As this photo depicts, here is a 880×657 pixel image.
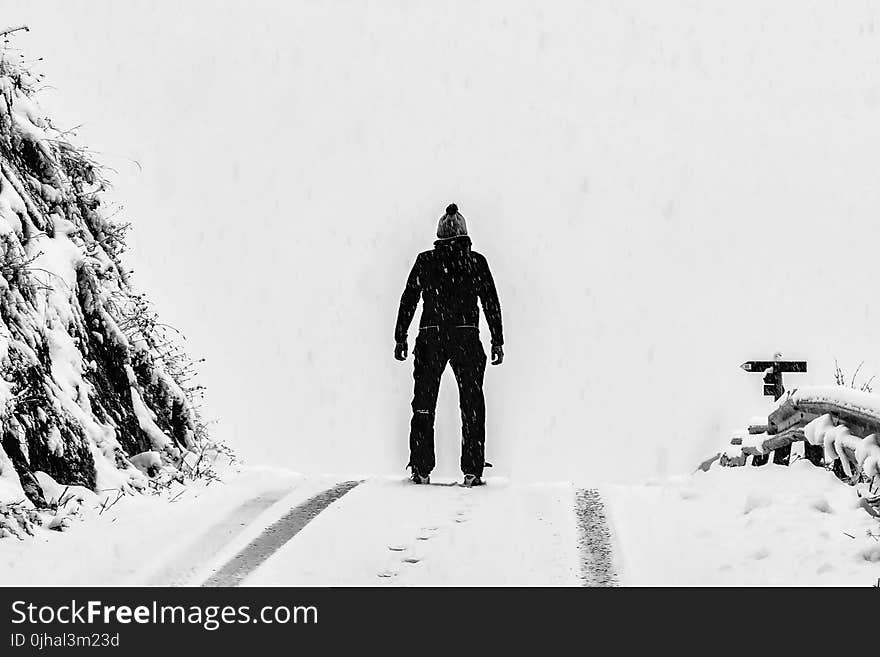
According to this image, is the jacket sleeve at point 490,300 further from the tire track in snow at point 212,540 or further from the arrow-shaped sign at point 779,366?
the arrow-shaped sign at point 779,366

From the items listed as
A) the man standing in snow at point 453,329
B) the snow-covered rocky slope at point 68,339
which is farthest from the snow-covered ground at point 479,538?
the man standing in snow at point 453,329

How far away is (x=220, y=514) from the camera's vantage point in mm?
7738

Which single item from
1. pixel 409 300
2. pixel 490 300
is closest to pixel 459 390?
pixel 490 300

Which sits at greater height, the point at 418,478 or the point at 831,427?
the point at 831,427

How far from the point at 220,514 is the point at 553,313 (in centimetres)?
18518

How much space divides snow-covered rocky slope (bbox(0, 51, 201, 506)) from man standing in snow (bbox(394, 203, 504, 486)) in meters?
2.34

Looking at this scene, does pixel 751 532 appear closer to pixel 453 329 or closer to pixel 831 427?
pixel 831 427

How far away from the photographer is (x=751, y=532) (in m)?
6.62

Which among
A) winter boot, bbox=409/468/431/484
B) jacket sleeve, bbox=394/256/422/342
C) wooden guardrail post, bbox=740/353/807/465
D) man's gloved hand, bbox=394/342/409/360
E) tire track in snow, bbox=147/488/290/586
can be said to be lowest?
winter boot, bbox=409/468/431/484

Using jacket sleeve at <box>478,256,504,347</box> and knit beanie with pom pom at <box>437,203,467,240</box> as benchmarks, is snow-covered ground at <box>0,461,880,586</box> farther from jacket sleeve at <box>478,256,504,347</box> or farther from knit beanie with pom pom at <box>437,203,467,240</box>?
knit beanie with pom pom at <box>437,203,467,240</box>

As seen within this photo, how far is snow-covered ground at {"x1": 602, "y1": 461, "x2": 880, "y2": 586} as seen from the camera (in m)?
5.75

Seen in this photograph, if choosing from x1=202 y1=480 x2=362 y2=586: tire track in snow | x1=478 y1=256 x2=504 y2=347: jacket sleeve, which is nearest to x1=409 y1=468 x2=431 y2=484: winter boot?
x1=202 y1=480 x2=362 y2=586: tire track in snow

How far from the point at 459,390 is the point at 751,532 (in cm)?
373
